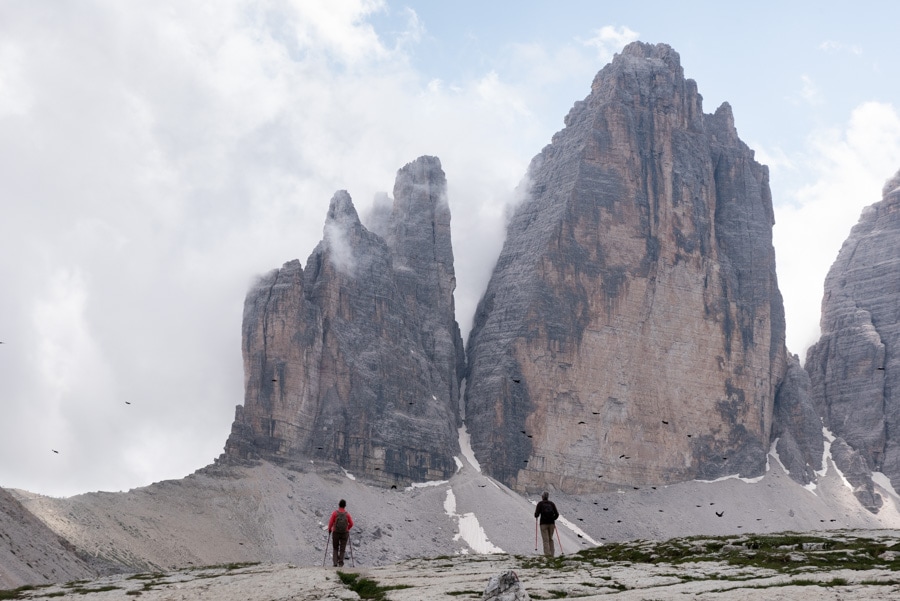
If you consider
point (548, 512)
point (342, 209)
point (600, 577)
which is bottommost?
point (600, 577)

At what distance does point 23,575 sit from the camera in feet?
251

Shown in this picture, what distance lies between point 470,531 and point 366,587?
118 m

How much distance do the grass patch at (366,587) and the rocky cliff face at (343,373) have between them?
12188 centimetres

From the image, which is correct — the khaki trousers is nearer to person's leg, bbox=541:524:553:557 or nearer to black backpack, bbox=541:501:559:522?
person's leg, bbox=541:524:553:557

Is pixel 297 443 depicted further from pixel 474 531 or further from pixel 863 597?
pixel 863 597

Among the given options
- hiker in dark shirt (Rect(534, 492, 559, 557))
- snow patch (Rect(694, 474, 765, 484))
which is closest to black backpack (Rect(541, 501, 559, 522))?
hiker in dark shirt (Rect(534, 492, 559, 557))

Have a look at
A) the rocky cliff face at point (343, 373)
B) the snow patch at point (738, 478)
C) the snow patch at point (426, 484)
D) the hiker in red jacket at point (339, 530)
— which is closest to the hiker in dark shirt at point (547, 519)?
the hiker in red jacket at point (339, 530)

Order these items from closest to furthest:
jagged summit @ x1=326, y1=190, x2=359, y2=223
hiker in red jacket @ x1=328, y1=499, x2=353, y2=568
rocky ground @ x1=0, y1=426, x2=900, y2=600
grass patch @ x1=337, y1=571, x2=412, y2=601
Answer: grass patch @ x1=337, y1=571, x2=412, y2=601
hiker in red jacket @ x1=328, y1=499, x2=353, y2=568
rocky ground @ x1=0, y1=426, x2=900, y2=600
jagged summit @ x1=326, y1=190, x2=359, y2=223

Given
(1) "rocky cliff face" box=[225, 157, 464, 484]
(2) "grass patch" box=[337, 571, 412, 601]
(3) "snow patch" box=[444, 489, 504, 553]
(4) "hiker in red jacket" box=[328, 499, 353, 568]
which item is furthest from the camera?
(1) "rocky cliff face" box=[225, 157, 464, 484]

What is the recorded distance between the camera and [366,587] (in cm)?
4359

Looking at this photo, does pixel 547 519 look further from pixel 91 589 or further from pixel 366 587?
pixel 91 589

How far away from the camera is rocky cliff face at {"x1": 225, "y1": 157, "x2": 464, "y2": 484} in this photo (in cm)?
17200

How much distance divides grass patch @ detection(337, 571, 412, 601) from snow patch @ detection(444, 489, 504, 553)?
351 feet

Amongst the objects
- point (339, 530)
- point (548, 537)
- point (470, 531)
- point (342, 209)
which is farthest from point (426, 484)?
point (339, 530)
